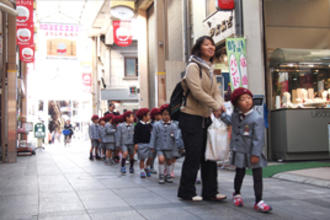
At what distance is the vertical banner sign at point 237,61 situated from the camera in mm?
10641

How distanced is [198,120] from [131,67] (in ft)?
102

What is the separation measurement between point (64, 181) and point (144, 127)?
2056 millimetres

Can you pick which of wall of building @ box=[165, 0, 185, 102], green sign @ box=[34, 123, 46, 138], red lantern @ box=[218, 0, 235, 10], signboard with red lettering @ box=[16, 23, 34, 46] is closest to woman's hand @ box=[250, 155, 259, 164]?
red lantern @ box=[218, 0, 235, 10]

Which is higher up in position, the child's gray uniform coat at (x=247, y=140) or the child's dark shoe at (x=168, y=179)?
the child's gray uniform coat at (x=247, y=140)

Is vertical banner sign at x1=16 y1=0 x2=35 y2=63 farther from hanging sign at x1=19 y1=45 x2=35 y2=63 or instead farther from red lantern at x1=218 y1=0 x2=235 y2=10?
red lantern at x1=218 y1=0 x2=235 y2=10

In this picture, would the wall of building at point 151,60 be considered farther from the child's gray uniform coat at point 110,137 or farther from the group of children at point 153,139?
the group of children at point 153,139

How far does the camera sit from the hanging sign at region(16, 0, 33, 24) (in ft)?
63.5

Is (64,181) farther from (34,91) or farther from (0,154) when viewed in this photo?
(34,91)

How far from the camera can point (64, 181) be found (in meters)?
7.83

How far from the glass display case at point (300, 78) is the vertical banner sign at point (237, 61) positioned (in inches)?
51.2

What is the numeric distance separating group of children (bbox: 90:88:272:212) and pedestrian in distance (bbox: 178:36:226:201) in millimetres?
317

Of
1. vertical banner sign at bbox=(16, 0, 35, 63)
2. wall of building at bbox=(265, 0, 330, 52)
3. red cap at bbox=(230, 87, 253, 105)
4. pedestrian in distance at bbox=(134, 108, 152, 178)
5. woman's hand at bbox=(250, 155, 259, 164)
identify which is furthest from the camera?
vertical banner sign at bbox=(16, 0, 35, 63)

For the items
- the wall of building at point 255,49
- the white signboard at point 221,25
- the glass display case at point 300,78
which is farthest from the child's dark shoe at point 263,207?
the white signboard at point 221,25

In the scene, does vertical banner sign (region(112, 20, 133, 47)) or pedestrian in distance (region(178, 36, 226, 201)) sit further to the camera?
vertical banner sign (region(112, 20, 133, 47))
